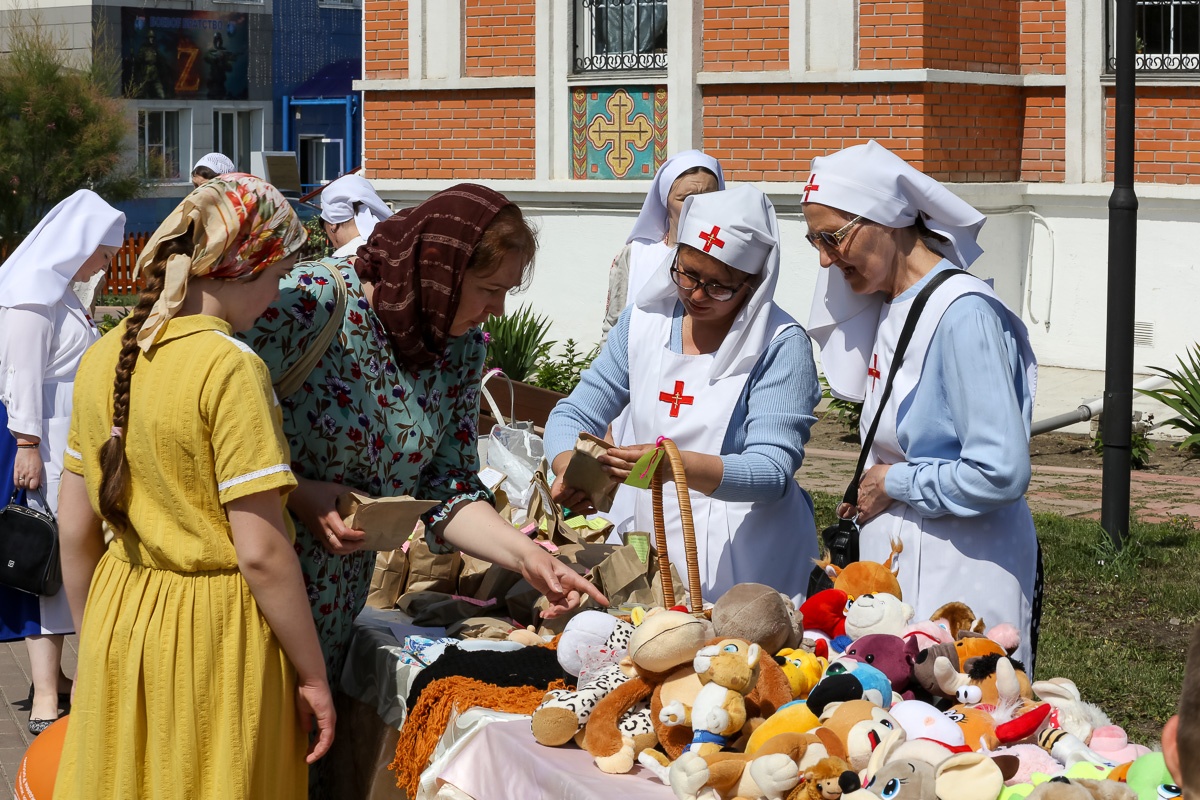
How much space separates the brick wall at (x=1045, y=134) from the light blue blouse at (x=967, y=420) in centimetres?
969

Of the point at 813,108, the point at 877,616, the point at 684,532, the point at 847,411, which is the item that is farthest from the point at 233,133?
the point at 877,616

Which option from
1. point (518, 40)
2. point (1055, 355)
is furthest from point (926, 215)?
point (518, 40)

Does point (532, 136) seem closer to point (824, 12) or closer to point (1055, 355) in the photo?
point (824, 12)

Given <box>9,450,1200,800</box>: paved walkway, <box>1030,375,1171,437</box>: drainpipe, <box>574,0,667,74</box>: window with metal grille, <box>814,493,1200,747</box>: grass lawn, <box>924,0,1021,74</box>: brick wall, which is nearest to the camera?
<box>814,493,1200,747</box>: grass lawn

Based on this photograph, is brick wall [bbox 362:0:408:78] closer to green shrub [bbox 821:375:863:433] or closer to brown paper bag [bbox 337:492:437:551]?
green shrub [bbox 821:375:863:433]

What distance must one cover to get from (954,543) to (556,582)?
3.01 feet

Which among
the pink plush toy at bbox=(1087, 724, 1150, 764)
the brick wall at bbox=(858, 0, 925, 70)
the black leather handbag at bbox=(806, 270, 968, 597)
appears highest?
the brick wall at bbox=(858, 0, 925, 70)

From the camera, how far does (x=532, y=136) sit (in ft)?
44.0

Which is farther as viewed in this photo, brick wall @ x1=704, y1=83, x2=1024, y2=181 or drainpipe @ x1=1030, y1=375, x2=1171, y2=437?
brick wall @ x1=704, y1=83, x2=1024, y2=181

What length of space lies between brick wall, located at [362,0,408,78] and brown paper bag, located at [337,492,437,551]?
37.5 ft

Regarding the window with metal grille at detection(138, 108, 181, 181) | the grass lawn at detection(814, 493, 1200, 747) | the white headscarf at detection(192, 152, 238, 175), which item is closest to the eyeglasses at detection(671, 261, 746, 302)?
the grass lawn at detection(814, 493, 1200, 747)

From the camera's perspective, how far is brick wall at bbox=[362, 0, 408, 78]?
13.8 metres

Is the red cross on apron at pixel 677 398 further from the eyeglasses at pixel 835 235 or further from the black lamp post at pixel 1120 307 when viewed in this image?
the black lamp post at pixel 1120 307

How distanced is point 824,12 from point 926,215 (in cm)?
880
